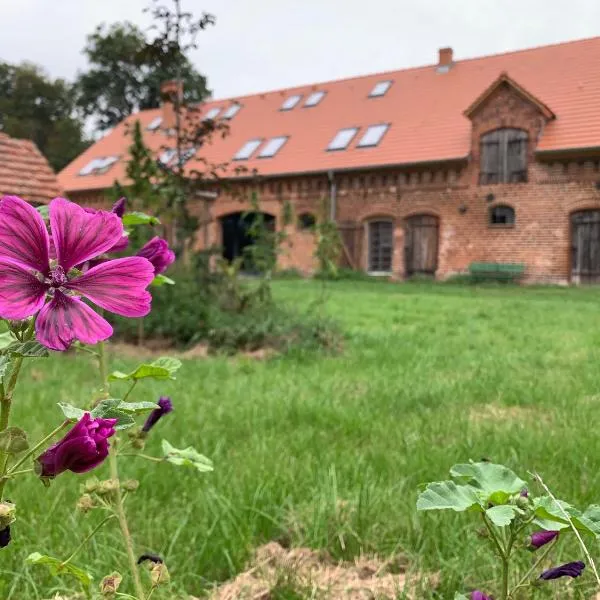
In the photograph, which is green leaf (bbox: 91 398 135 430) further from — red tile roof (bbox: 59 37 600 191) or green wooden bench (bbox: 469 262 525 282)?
green wooden bench (bbox: 469 262 525 282)

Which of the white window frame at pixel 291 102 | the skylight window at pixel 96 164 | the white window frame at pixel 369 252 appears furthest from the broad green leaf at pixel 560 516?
the skylight window at pixel 96 164

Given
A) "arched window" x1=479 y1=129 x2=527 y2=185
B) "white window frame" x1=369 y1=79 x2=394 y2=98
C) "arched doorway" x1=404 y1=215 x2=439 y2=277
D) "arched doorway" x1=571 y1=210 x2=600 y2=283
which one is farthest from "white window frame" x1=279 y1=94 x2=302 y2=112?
"arched doorway" x1=571 y1=210 x2=600 y2=283

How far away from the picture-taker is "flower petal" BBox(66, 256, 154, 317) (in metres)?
0.67

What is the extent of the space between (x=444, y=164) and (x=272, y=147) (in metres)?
6.57

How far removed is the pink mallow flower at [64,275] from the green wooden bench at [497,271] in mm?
17989

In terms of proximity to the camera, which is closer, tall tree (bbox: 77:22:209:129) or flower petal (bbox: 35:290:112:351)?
flower petal (bbox: 35:290:112:351)

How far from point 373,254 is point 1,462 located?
20.2m

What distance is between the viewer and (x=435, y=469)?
257 centimetres

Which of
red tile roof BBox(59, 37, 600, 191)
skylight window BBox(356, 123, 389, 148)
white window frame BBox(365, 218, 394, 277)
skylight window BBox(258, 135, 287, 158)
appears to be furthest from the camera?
skylight window BBox(258, 135, 287, 158)

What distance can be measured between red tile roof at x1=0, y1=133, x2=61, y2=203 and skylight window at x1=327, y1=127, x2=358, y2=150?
1259 centimetres

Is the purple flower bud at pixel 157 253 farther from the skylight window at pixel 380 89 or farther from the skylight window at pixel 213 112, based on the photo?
the skylight window at pixel 213 112

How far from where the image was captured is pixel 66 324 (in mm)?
653

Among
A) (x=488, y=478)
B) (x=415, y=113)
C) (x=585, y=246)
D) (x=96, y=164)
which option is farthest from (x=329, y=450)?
(x=96, y=164)

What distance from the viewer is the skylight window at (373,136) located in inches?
815
